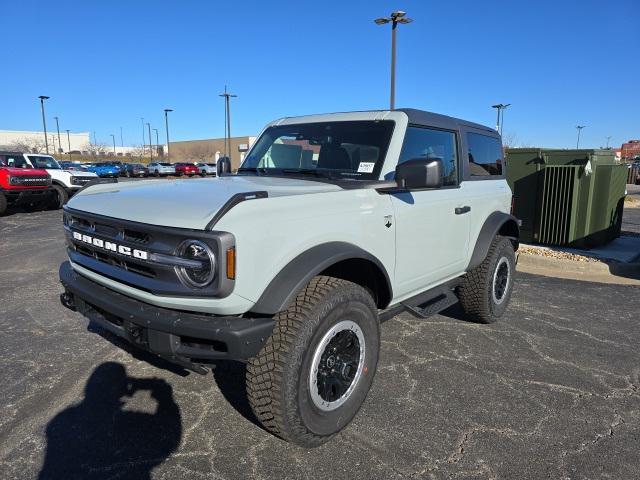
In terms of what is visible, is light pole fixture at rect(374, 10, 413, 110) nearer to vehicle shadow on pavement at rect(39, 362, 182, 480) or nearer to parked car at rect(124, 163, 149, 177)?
vehicle shadow on pavement at rect(39, 362, 182, 480)

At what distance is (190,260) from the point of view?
2291 millimetres

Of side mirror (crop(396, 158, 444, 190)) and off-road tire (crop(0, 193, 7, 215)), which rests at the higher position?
side mirror (crop(396, 158, 444, 190))

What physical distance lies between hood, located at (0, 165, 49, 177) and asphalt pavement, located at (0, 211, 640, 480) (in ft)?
36.0

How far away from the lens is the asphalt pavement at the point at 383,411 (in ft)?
8.36

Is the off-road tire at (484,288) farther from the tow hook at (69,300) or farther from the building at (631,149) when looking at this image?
the building at (631,149)

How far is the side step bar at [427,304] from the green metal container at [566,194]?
495cm

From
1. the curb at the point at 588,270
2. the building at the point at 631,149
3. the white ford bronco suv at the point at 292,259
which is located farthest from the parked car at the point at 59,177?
the building at the point at 631,149

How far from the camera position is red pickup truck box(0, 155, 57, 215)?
44.7ft

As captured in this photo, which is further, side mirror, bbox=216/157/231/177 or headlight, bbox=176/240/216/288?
side mirror, bbox=216/157/231/177

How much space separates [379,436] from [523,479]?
0.79 m

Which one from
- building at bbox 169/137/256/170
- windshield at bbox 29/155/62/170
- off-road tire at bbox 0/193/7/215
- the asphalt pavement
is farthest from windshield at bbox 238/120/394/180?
building at bbox 169/137/256/170

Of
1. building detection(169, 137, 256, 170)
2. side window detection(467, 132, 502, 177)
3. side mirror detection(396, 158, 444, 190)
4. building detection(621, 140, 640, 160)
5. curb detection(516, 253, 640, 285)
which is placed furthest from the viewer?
building detection(169, 137, 256, 170)

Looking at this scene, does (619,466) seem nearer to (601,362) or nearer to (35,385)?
(601,362)

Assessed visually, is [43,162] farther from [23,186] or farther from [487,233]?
[487,233]
